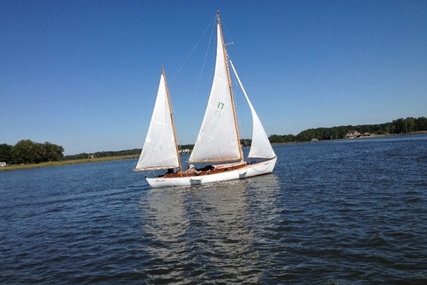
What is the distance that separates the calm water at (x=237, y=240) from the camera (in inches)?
488

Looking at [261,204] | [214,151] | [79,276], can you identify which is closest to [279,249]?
[79,276]

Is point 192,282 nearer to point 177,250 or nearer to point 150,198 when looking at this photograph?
point 177,250

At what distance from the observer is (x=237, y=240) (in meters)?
16.4

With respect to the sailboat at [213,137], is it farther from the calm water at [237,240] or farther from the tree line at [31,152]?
the tree line at [31,152]

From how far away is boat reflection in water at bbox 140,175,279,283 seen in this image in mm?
12922

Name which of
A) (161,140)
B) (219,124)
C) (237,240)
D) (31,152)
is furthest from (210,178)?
(31,152)

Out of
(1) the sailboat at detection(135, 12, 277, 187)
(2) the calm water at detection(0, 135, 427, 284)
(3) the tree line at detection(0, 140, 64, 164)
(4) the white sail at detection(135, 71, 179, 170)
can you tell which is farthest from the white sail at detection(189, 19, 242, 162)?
(3) the tree line at detection(0, 140, 64, 164)

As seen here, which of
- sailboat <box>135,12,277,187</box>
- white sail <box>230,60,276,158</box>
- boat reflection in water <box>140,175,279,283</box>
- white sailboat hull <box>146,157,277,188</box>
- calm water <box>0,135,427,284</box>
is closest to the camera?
calm water <box>0,135,427,284</box>

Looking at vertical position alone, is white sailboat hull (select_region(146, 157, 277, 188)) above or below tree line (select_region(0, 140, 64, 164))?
below

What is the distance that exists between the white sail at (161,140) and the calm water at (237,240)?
1113cm

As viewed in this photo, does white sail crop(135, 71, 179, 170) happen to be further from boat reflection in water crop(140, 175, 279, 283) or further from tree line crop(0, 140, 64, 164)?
tree line crop(0, 140, 64, 164)

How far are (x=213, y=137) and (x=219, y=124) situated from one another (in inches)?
68.5

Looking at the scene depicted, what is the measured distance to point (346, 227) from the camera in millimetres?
17000

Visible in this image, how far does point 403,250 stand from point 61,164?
19369 centimetres
